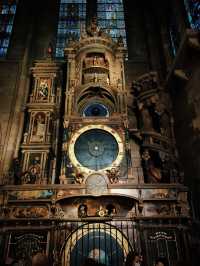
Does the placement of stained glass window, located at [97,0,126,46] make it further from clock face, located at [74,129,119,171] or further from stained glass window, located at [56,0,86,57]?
clock face, located at [74,129,119,171]

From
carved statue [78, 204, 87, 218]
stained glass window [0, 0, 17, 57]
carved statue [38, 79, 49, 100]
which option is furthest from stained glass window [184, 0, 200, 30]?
stained glass window [0, 0, 17, 57]

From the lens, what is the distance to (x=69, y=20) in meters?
13.3

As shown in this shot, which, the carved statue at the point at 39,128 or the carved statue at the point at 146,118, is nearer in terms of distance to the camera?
the carved statue at the point at 39,128

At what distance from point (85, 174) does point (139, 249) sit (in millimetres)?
2281

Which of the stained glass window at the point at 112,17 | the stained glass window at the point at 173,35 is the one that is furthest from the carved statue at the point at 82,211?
the stained glass window at the point at 112,17

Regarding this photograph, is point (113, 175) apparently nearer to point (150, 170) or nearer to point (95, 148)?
point (95, 148)

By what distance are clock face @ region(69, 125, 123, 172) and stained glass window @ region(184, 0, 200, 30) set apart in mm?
4522

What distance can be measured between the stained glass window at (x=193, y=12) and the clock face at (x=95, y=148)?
452 centimetres

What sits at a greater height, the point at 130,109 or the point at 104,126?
the point at 130,109

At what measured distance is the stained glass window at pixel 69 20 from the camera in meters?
12.5

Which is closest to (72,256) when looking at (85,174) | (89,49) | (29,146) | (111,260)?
(111,260)

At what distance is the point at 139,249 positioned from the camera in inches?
249

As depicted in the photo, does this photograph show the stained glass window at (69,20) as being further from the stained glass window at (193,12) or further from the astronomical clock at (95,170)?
the stained glass window at (193,12)

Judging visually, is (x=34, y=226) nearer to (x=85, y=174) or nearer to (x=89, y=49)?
(x=85, y=174)
